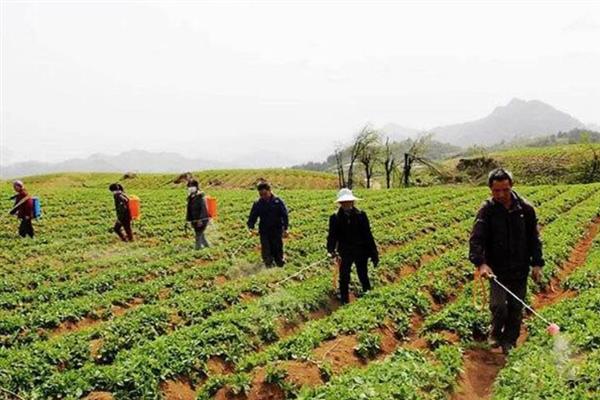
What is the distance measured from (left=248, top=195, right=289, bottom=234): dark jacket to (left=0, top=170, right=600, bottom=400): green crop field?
1.13 meters

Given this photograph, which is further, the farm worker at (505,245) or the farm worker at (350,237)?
the farm worker at (350,237)

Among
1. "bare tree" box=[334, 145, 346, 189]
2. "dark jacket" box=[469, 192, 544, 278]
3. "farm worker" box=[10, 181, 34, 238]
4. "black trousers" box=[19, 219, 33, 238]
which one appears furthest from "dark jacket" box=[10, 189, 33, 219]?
"bare tree" box=[334, 145, 346, 189]

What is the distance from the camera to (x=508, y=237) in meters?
8.59

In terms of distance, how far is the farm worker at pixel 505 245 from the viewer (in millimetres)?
8516

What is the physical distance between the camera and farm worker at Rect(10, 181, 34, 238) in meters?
21.2

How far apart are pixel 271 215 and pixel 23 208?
1181 cm

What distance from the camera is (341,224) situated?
11891 mm

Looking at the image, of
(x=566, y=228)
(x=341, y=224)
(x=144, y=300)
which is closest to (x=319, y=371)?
(x=341, y=224)

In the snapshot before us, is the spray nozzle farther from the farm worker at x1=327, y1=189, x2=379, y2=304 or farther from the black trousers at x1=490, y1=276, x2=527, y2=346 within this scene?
the farm worker at x1=327, y1=189, x2=379, y2=304

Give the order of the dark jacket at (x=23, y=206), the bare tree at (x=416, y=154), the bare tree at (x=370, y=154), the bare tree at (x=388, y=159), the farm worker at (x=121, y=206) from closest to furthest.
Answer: the farm worker at (x=121, y=206), the dark jacket at (x=23, y=206), the bare tree at (x=416, y=154), the bare tree at (x=370, y=154), the bare tree at (x=388, y=159)

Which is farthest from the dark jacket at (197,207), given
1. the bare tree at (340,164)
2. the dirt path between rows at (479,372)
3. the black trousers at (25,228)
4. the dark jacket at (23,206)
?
the bare tree at (340,164)

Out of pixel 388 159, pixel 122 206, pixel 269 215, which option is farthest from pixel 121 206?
pixel 388 159

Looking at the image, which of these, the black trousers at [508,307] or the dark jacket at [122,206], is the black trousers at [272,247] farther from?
the dark jacket at [122,206]

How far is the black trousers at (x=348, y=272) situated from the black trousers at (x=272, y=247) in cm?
336
